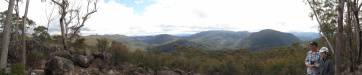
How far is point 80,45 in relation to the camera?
42.9 m

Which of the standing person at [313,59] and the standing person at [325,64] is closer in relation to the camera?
the standing person at [325,64]

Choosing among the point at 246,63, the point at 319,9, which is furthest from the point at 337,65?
the point at 246,63

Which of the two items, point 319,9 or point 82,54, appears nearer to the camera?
point 319,9

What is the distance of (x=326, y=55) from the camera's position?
9742 millimetres

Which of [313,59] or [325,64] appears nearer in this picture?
[325,64]

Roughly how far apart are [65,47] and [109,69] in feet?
13.5


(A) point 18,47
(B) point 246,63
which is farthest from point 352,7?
(B) point 246,63

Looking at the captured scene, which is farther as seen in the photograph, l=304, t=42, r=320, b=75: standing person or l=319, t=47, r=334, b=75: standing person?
l=304, t=42, r=320, b=75: standing person

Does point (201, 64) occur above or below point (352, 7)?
below

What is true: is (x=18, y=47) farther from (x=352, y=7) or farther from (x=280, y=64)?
(x=280, y=64)

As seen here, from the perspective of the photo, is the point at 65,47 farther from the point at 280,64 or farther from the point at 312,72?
the point at 280,64

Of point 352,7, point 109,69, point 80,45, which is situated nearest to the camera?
point 352,7

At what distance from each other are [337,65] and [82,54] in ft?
65.2

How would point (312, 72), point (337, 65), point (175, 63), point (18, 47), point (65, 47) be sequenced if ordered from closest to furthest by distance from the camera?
point (312, 72) < point (337, 65) < point (65, 47) < point (18, 47) < point (175, 63)
